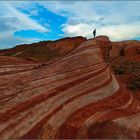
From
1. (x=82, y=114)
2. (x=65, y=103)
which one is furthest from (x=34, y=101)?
(x=82, y=114)

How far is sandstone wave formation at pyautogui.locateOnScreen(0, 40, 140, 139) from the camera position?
8883 millimetres

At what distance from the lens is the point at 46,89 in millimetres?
10414

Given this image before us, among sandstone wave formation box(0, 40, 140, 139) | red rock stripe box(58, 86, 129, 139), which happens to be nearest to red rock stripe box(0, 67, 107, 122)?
sandstone wave formation box(0, 40, 140, 139)

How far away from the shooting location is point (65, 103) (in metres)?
9.88

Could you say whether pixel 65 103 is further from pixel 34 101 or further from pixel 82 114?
pixel 34 101

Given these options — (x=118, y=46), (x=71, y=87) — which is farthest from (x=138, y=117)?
(x=118, y=46)

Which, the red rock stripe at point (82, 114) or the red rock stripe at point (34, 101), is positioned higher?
the red rock stripe at point (34, 101)

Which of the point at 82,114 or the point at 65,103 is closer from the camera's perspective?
the point at 82,114

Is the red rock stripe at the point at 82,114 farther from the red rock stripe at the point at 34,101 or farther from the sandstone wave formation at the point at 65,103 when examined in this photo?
the red rock stripe at the point at 34,101

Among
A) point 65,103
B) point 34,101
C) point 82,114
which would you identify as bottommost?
point 82,114

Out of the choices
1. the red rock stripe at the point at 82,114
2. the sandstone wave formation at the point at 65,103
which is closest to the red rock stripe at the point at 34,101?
the sandstone wave formation at the point at 65,103

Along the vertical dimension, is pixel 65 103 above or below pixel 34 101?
below

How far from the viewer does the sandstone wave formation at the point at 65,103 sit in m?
8.88

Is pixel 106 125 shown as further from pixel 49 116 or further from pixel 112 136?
pixel 49 116
